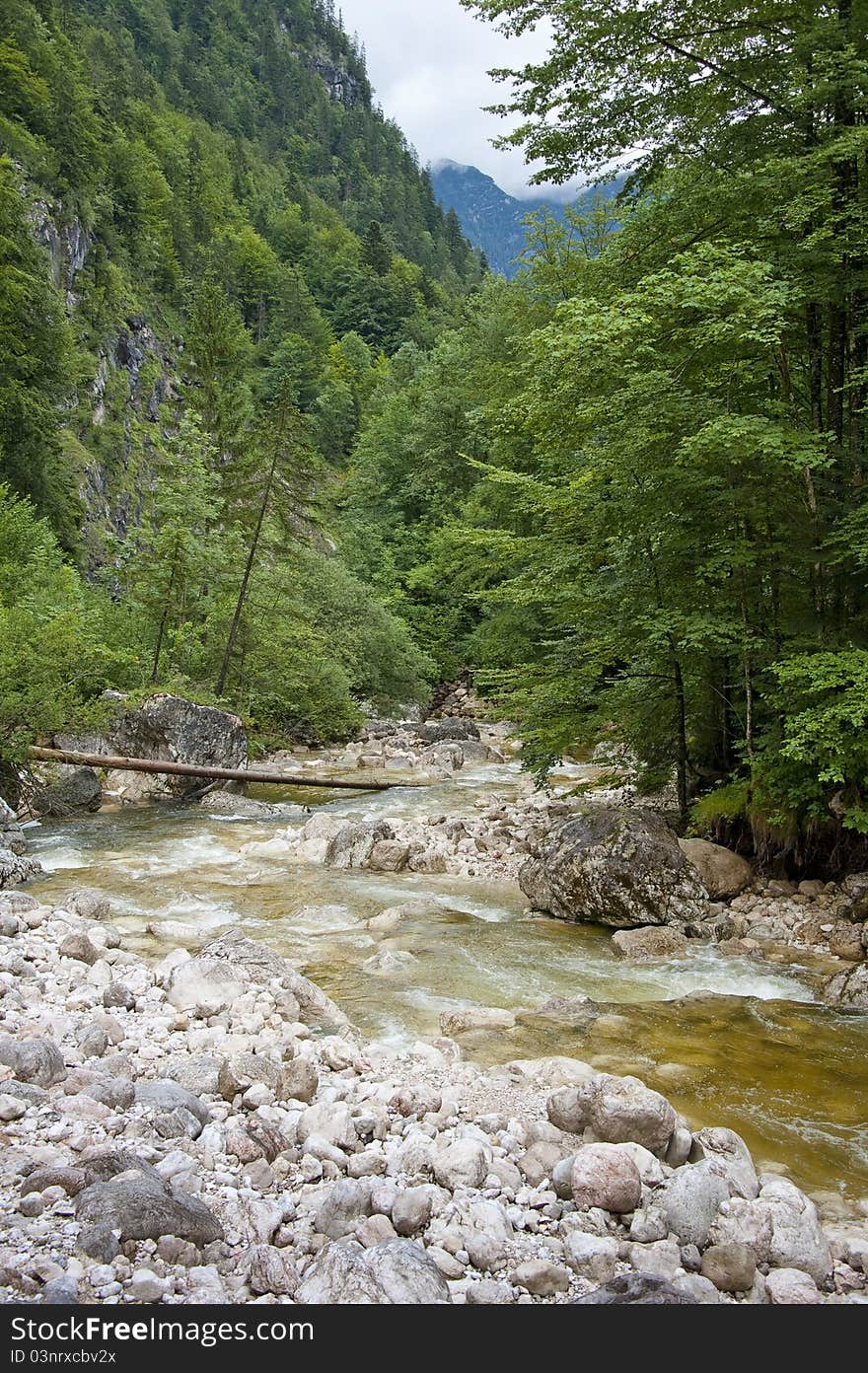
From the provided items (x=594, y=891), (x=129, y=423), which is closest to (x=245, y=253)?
(x=129, y=423)

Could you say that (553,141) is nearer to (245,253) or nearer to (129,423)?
(129,423)

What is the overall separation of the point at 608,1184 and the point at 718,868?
6.07 m

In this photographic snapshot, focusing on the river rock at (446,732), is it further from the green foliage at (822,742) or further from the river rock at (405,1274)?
the river rock at (405,1274)

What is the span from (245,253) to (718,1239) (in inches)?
3622

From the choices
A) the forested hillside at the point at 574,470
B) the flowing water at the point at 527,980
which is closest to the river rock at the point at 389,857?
the flowing water at the point at 527,980

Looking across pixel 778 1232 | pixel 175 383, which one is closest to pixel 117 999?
pixel 778 1232

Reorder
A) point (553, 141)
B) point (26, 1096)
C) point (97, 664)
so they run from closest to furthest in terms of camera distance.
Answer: point (26, 1096) → point (553, 141) → point (97, 664)

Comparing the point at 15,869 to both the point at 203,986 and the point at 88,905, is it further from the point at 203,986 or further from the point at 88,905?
the point at 203,986

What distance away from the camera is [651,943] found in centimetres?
778

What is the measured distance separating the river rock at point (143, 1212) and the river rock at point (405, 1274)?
62cm

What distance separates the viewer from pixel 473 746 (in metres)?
21.6

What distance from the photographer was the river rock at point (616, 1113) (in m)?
3.98

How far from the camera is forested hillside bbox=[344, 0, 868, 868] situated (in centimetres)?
746

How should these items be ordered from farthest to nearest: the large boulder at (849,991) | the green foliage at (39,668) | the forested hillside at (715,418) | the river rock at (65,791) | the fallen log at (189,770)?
the river rock at (65,791) → the fallen log at (189,770) → the green foliage at (39,668) → the forested hillside at (715,418) → the large boulder at (849,991)
